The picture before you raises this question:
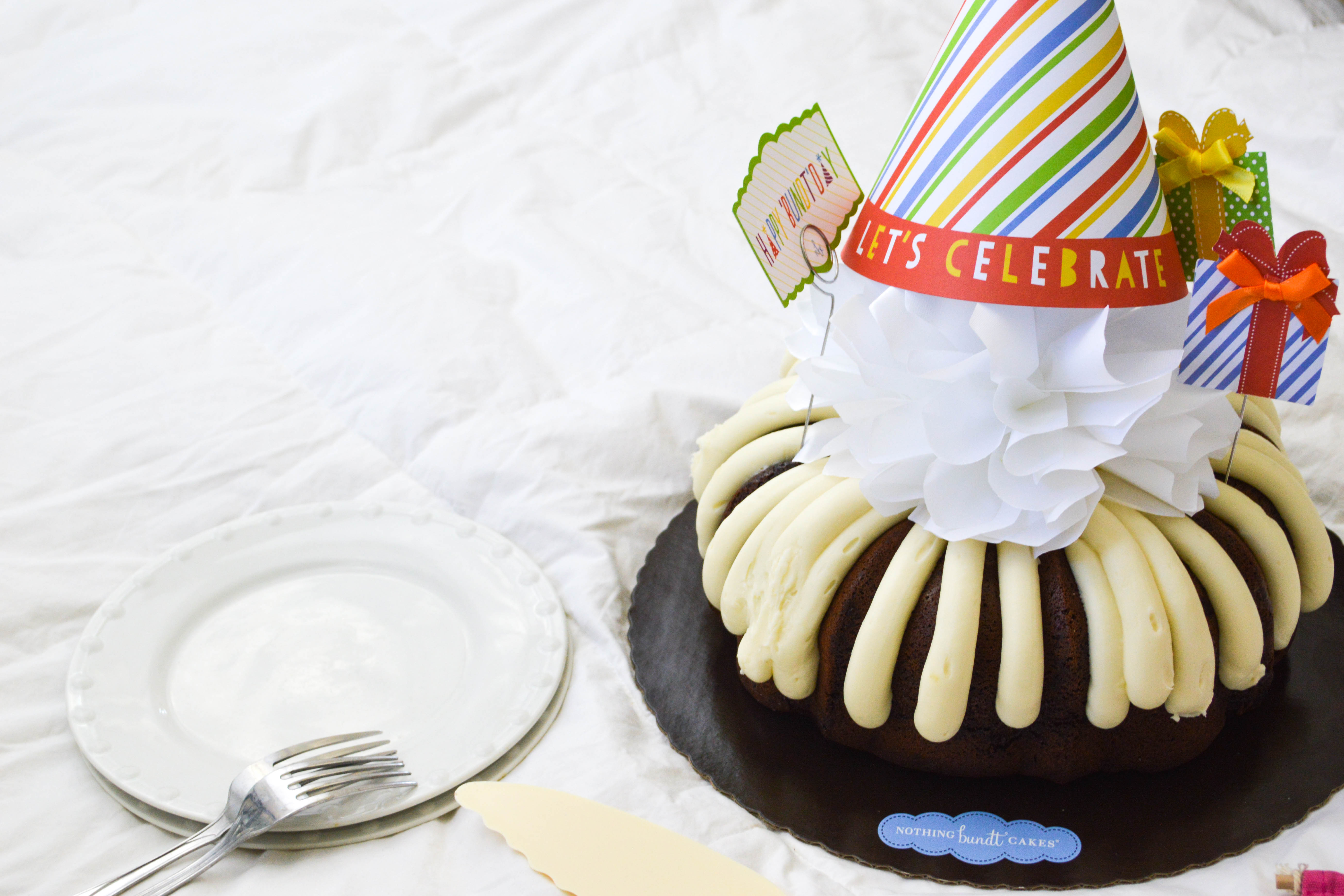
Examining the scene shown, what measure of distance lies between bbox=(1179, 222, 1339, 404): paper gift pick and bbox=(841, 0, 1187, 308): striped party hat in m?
0.06

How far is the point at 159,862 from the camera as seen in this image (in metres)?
0.81

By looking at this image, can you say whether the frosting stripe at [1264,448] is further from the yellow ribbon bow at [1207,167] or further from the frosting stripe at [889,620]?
the frosting stripe at [889,620]

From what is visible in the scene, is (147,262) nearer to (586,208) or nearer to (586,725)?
(586,208)

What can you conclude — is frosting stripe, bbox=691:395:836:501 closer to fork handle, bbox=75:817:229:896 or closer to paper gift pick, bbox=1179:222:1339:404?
paper gift pick, bbox=1179:222:1339:404

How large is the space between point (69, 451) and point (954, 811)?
1075mm

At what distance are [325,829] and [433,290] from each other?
958 millimetres

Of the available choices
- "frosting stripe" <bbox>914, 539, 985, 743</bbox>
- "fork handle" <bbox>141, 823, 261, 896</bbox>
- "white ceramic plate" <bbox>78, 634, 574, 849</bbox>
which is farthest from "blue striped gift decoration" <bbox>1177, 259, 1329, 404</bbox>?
"fork handle" <bbox>141, 823, 261, 896</bbox>

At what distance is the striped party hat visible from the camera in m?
0.79

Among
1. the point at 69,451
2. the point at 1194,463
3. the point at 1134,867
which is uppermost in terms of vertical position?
the point at 1194,463

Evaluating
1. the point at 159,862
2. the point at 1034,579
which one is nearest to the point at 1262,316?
the point at 1034,579

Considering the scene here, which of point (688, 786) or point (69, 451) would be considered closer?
point (688, 786)

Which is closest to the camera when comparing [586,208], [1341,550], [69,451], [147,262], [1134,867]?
[1134,867]

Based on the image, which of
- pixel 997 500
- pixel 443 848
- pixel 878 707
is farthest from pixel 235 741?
pixel 997 500

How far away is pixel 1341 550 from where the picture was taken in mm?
1194
